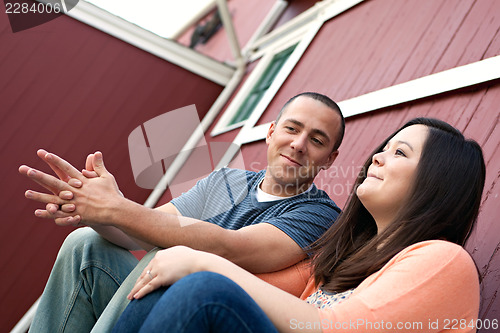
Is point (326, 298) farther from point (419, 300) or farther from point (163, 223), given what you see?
point (163, 223)

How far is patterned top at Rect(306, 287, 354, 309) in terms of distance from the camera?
1367 mm

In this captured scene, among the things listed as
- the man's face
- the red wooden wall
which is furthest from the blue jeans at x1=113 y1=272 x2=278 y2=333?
the red wooden wall

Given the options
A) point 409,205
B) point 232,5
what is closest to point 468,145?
point 409,205

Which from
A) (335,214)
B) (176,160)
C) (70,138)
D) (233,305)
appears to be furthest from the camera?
(176,160)

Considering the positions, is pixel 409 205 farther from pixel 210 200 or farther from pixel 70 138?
pixel 70 138

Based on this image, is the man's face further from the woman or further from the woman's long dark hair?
the woman's long dark hair

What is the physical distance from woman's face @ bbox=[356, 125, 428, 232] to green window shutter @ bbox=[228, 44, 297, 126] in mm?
3377

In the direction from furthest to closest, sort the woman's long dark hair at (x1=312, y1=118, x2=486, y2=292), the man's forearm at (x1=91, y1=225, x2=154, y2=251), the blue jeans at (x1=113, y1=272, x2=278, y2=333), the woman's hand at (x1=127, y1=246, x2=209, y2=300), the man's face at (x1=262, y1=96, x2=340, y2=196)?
the man's face at (x1=262, y1=96, x2=340, y2=196) < the man's forearm at (x1=91, y1=225, x2=154, y2=251) < the woman's long dark hair at (x1=312, y1=118, x2=486, y2=292) < the woman's hand at (x1=127, y1=246, x2=209, y2=300) < the blue jeans at (x1=113, y1=272, x2=278, y2=333)

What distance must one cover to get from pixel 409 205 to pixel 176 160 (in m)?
3.77

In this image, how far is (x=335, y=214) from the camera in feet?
6.30

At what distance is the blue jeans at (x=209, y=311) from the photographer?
1019 mm

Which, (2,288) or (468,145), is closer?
(468,145)

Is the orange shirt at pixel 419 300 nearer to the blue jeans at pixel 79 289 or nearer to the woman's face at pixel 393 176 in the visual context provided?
the woman's face at pixel 393 176

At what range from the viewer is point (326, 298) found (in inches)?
55.8
